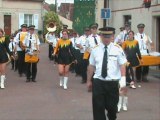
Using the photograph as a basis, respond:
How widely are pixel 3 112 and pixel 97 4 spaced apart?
2100 cm

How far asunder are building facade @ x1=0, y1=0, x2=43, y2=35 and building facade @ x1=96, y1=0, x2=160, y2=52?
26.3 meters

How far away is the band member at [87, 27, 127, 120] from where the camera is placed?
8336 millimetres

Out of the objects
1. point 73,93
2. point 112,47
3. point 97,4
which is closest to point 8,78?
point 73,93

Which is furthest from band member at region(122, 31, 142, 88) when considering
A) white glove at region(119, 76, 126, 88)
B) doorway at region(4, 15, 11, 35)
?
doorway at region(4, 15, 11, 35)

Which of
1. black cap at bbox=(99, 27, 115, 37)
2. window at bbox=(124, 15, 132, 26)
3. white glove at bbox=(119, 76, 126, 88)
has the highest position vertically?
window at bbox=(124, 15, 132, 26)

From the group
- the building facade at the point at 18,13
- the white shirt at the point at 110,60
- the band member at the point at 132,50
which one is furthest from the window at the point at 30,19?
the white shirt at the point at 110,60

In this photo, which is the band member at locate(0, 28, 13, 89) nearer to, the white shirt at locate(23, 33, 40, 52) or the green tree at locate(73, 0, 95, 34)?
the white shirt at locate(23, 33, 40, 52)

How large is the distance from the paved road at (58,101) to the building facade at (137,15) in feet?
16.5

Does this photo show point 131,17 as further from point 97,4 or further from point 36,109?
point 36,109

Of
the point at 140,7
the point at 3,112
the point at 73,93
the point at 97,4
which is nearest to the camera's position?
the point at 3,112

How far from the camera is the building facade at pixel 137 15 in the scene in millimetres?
22422

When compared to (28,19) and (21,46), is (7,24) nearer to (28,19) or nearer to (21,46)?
(28,19)

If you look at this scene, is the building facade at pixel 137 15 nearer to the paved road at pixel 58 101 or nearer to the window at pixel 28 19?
the paved road at pixel 58 101

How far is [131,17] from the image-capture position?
84.1ft
